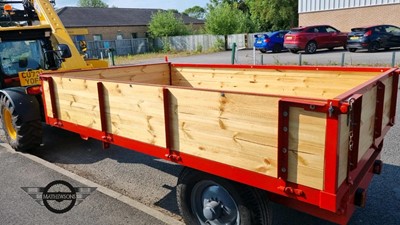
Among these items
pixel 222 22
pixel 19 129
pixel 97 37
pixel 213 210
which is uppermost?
pixel 222 22

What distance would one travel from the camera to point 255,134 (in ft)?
8.36

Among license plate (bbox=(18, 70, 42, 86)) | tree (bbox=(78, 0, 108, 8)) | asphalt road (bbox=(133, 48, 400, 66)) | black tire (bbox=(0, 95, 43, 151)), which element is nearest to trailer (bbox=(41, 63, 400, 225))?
black tire (bbox=(0, 95, 43, 151))

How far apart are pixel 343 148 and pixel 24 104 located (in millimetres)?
5173

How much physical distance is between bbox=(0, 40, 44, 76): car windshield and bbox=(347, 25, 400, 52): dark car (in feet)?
59.0

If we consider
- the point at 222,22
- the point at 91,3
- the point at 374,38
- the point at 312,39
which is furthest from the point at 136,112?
the point at 91,3

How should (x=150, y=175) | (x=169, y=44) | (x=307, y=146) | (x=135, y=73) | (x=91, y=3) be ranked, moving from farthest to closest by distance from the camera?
(x=91, y=3)
(x=169, y=44)
(x=135, y=73)
(x=150, y=175)
(x=307, y=146)

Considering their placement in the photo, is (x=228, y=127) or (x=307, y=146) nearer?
(x=307, y=146)

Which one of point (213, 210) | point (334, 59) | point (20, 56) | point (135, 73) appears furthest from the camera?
point (334, 59)

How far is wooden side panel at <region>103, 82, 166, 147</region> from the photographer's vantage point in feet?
10.5

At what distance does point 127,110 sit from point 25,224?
1.73 m

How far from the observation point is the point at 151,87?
10.5 ft

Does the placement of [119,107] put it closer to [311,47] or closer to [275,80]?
[275,80]

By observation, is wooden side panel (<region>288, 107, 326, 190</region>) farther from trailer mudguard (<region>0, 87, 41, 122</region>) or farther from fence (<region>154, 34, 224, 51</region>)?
fence (<region>154, 34, 224, 51</region>)

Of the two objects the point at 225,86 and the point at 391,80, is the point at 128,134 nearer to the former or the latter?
the point at 225,86
